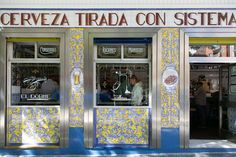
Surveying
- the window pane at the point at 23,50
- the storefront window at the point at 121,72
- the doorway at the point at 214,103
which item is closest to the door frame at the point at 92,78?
the storefront window at the point at 121,72

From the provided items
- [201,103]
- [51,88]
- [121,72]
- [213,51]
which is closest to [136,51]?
[121,72]

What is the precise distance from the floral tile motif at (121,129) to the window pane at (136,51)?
4.60 feet

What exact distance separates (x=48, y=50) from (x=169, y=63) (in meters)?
2.83

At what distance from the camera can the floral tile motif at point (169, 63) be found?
8484 millimetres

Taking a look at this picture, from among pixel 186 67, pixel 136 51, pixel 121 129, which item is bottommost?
pixel 121 129

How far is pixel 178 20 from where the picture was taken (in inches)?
336

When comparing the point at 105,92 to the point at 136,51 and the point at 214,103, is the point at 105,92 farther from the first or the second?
the point at 214,103

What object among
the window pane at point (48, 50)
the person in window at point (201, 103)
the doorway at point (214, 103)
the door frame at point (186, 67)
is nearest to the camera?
the door frame at point (186, 67)

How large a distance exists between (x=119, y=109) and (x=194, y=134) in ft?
10.3

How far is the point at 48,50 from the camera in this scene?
879 cm

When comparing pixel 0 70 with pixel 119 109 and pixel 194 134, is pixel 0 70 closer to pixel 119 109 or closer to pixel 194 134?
pixel 119 109

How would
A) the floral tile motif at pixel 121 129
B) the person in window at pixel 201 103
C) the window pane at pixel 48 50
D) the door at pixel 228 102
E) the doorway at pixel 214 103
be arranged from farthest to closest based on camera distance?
the person in window at pixel 201 103 → the doorway at pixel 214 103 → the door at pixel 228 102 → the window pane at pixel 48 50 → the floral tile motif at pixel 121 129

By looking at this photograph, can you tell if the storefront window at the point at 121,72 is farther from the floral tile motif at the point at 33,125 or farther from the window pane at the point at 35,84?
the floral tile motif at the point at 33,125

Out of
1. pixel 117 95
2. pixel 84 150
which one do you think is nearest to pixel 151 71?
pixel 117 95
